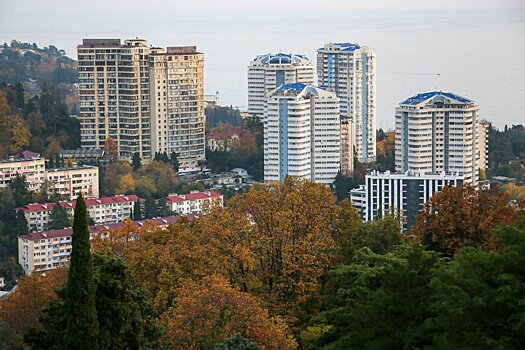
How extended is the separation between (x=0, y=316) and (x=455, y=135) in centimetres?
1210

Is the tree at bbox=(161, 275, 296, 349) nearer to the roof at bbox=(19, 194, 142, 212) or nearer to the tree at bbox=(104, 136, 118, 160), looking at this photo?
the roof at bbox=(19, 194, 142, 212)

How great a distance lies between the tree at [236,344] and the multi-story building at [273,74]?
54.8 feet

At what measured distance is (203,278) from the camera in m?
6.60

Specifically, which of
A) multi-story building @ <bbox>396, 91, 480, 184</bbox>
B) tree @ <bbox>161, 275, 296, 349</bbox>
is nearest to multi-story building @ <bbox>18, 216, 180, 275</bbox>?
multi-story building @ <bbox>396, 91, 480, 184</bbox>

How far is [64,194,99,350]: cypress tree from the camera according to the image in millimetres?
5129

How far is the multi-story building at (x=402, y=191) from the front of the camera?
16.3 m

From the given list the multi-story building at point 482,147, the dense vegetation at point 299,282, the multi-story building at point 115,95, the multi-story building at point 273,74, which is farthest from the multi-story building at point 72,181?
the dense vegetation at point 299,282

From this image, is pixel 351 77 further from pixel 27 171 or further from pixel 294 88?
pixel 27 171

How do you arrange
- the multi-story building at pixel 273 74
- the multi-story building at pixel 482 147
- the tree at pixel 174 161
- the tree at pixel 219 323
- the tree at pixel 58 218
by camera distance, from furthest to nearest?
the multi-story building at pixel 273 74
the tree at pixel 174 161
the multi-story building at pixel 482 147
the tree at pixel 58 218
the tree at pixel 219 323

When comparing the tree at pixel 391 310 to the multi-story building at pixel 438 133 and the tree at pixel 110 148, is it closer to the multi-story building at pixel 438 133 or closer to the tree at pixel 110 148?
the multi-story building at pixel 438 133

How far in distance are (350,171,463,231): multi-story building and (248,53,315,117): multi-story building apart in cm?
586

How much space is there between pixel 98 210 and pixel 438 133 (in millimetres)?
5026

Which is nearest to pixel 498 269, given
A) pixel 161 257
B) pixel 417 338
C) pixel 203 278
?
pixel 417 338

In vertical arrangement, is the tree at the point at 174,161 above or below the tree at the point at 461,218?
below
